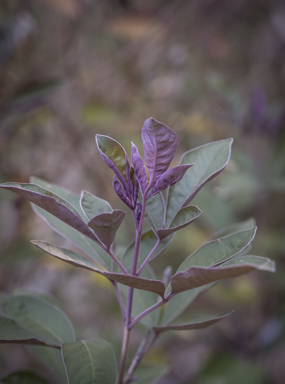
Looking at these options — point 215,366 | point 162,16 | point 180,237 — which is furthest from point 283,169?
point 162,16

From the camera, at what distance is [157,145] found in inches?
14.6

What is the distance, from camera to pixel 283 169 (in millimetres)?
1221

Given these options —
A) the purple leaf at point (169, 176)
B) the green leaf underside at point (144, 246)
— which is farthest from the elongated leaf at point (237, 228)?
the purple leaf at point (169, 176)

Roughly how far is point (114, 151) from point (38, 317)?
0.33m

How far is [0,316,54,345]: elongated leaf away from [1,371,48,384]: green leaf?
125 millimetres

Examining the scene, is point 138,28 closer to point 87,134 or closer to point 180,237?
point 87,134

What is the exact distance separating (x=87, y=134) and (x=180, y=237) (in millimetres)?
732

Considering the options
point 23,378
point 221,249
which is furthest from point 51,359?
point 221,249

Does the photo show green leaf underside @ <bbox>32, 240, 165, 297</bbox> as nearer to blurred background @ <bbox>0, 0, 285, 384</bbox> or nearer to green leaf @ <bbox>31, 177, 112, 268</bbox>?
green leaf @ <bbox>31, 177, 112, 268</bbox>

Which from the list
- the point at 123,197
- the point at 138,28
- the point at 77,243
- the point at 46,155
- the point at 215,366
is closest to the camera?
the point at 123,197

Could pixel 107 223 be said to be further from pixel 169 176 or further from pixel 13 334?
pixel 13 334

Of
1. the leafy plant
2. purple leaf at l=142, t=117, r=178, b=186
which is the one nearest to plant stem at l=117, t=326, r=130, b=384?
the leafy plant

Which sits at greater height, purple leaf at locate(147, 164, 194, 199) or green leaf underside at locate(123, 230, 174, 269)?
purple leaf at locate(147, 164, 194, 199)

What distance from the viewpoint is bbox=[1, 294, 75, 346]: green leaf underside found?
1.80ft
